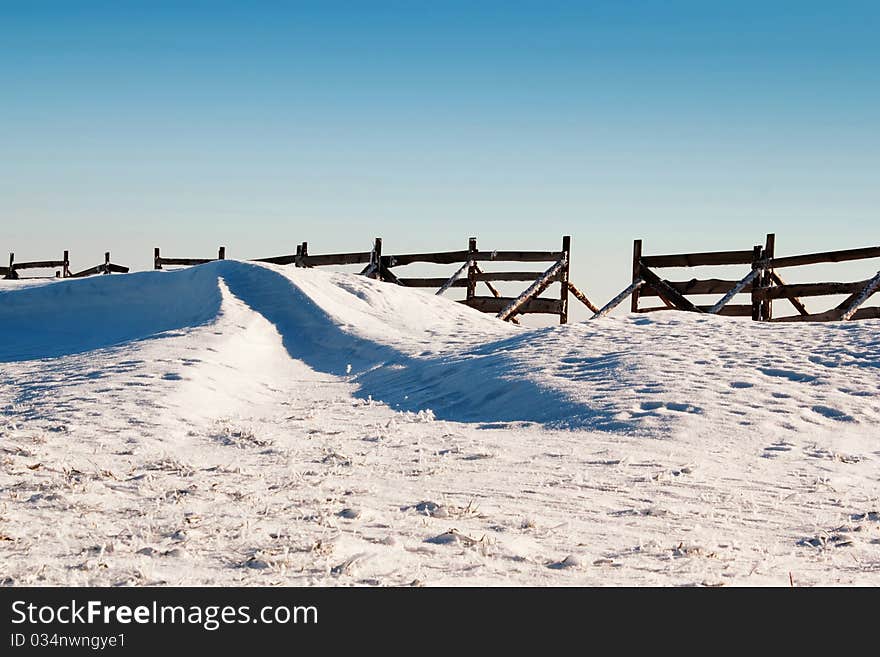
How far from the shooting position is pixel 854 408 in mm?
7023

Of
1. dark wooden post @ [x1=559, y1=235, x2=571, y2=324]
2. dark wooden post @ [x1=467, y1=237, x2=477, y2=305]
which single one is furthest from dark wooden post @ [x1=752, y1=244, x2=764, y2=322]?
dark wooden post @ [x1=467, y1=237, x2=477, y2=305]

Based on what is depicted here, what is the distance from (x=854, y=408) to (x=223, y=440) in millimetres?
5326

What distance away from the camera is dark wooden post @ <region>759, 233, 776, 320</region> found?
14.8 metres

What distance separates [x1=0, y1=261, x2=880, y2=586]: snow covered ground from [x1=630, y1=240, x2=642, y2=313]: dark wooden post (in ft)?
14.4

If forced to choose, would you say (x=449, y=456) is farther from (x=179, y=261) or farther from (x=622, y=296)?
(x=179, y=261)

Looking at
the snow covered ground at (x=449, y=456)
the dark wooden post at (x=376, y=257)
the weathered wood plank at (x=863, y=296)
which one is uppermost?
the dark wooden post at (x=376, y=257)

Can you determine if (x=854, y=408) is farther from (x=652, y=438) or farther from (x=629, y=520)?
(x=629, y=520)

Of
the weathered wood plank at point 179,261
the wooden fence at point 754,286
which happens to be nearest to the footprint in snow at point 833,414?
the wooden fence at point 754,286

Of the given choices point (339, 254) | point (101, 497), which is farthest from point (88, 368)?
point (339, 254)

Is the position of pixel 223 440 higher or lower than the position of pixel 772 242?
lower

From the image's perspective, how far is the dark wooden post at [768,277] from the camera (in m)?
14.8

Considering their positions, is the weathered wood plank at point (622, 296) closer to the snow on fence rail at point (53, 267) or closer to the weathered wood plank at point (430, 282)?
the weathered wood plank at point (430, 282)

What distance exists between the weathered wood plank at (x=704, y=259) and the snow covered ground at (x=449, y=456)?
165 inches

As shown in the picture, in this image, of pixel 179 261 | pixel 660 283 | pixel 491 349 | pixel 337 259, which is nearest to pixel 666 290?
pixel 660 283
